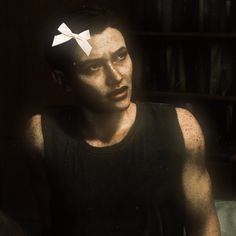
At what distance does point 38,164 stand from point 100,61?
0.37 meters

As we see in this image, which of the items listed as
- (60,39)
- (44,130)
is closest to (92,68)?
(60,39)

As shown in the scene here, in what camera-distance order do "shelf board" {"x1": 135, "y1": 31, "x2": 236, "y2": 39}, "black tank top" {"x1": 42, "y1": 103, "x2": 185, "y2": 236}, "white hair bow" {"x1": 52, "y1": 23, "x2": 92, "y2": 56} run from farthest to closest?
"shelf board" {"x1": 135, "y1": 31, "x2": 236, "y2": 39} < "black tank top" {"x1": 42, "y1": 103, "x2": 185, "y2": 236} < "white hair bow" {"x1": 52, "y1": 23, "x2": 92, "y2": 56}

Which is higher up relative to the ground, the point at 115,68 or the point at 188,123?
the point at 115,68

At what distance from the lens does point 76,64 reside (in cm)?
140

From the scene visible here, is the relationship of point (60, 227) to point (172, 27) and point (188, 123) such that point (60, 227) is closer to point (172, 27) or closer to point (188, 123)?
point (188, 123)

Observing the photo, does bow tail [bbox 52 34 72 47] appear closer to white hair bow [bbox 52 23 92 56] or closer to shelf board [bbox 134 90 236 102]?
white hair bow [bbox 52 23 92 56]

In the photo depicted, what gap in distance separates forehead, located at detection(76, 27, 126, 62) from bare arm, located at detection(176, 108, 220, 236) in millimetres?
257

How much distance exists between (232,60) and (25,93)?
3.48ft

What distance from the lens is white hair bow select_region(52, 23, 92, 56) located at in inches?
53.4

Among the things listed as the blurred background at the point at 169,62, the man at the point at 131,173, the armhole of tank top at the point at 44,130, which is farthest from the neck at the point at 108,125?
the blurred background at the point at 169,62

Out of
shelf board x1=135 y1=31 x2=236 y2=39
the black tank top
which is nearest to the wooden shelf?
shelf board x1=135 y1=31 x2=236 y2=39

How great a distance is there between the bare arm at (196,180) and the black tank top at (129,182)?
19mm

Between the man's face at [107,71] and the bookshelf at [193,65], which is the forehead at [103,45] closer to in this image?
the man's face at [107,71]

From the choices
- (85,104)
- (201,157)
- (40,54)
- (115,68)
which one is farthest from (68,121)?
(40,54)
